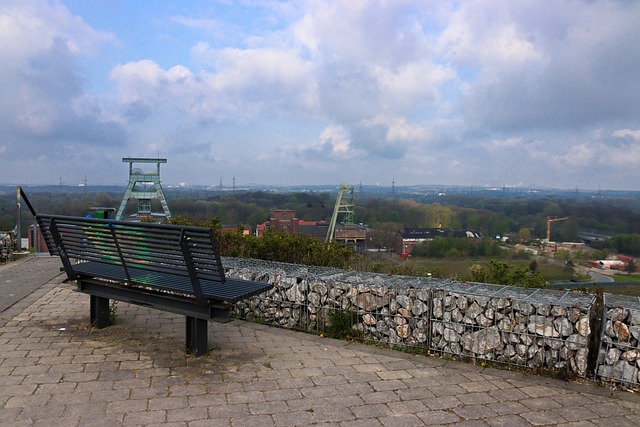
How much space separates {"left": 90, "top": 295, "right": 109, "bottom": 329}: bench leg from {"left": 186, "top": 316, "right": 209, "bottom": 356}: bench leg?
4.67 ft

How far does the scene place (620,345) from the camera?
422 centimetres

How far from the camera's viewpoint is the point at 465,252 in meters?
12.5

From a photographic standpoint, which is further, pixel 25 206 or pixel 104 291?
pixel 25 206

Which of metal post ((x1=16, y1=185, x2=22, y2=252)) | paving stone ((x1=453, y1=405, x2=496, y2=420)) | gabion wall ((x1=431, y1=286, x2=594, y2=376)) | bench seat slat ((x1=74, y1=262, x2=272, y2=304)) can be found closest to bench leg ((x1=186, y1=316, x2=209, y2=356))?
bench seat slat ((x1=74, y1=262, x2=272, y2=304))

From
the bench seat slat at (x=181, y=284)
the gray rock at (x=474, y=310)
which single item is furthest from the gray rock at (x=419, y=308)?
the bench seat slat at (x=181, y=284)

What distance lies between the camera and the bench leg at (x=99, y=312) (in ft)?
18.6

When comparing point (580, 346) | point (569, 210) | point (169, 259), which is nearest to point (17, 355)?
point (169, 259)

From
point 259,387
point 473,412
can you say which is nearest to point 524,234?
point 473,412

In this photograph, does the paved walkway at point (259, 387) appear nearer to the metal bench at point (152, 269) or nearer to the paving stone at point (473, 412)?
the paving stone at point (473, 412)

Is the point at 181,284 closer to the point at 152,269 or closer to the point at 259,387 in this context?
the point at 152,269

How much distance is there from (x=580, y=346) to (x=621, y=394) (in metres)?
0.47

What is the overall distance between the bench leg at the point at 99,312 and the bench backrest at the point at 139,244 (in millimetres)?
582

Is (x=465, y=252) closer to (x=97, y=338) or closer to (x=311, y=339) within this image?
(x=311, y=339)

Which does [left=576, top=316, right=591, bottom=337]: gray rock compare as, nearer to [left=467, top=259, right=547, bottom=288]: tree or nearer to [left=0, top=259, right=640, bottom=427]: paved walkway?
[left=0, top=259, right=640, bottom=427]: paved walkway
